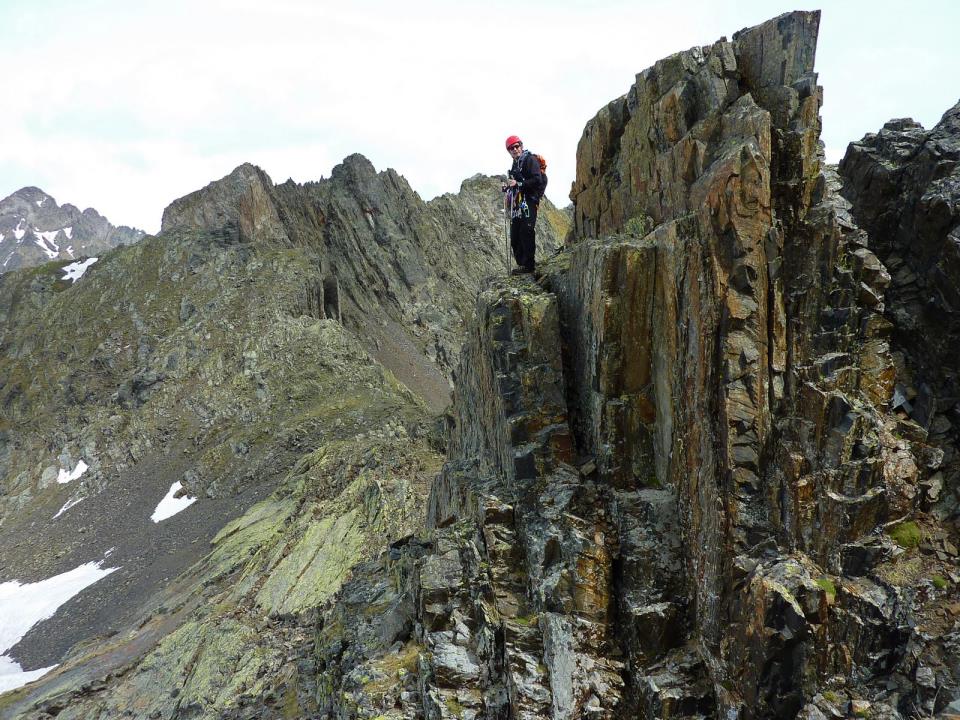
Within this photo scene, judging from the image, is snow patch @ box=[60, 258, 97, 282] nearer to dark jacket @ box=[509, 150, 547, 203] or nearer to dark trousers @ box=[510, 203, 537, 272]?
dark trousers @ box=[510, 203, 537, 272]

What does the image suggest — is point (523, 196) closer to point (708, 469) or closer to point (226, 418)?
point (708, 469)

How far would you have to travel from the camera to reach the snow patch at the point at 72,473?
6850 cm

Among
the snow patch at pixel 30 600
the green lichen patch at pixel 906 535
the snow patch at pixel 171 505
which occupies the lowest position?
the snow patch at pixel 30 600

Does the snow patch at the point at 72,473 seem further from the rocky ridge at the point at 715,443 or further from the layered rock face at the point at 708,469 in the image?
the layered rock face at the point at 708,469

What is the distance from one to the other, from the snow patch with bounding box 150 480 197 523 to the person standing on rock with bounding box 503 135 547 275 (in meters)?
49.3

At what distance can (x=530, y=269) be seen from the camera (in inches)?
723

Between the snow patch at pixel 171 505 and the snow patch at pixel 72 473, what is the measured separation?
16518 mm

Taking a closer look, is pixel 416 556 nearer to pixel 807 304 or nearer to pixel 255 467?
pixel 807 304

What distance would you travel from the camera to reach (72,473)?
6925cm

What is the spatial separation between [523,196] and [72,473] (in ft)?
233

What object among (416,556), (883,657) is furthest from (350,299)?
(883,657)

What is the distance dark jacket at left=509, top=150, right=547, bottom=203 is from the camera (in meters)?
17.9

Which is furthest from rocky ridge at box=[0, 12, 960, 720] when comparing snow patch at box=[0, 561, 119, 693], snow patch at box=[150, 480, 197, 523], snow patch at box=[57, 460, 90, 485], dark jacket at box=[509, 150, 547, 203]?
snow patch at box=[57, 460, 90, 485]

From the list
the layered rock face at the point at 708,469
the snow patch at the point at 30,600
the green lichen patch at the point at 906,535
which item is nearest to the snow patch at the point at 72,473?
the snow patch at the point at 30,600
